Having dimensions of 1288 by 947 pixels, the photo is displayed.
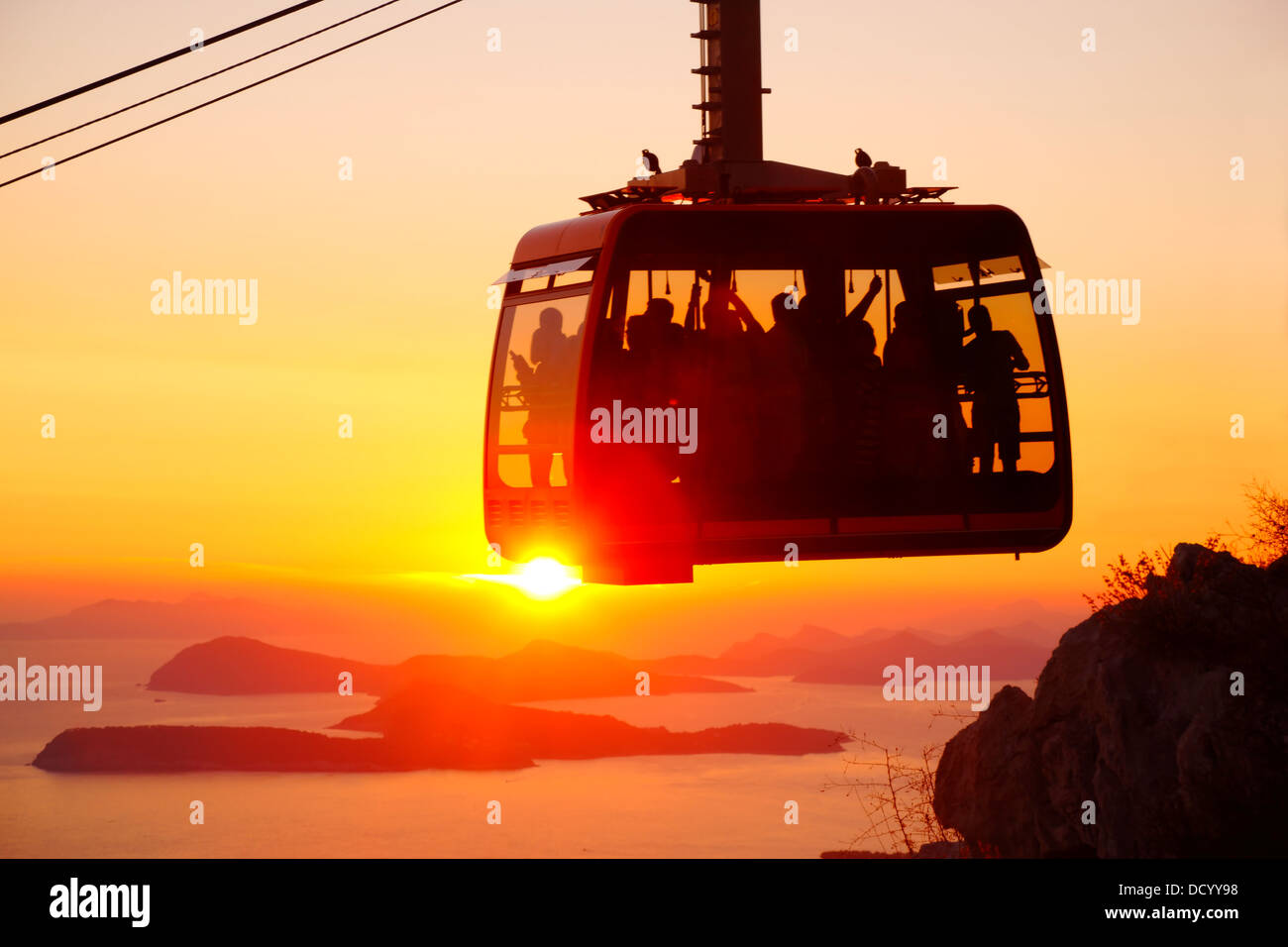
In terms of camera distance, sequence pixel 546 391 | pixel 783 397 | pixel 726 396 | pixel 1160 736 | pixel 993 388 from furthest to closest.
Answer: pixel 1160 736 → pixel 993 388 → pixel 546 391 → pixel 783 397 → pixel 726 396

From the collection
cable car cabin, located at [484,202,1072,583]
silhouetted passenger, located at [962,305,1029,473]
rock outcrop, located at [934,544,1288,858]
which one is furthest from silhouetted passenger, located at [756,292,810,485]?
rock outcrop, located at [934,544,1288,858]

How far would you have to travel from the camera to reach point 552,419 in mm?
11133

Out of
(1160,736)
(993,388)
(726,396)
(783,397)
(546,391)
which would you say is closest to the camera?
(726,396)

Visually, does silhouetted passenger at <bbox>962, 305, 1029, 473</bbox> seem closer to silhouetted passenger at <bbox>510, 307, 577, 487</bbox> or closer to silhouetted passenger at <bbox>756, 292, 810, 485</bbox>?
silhouetted passenger at <bbox>756, 292, 810, 485</bbox>

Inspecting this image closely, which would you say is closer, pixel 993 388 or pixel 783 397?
pixel 783 397

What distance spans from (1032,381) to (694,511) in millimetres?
3355

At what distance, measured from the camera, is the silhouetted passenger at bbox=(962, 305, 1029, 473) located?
1199cm

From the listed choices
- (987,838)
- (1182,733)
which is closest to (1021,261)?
(1182,733)

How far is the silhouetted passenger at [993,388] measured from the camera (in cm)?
1199

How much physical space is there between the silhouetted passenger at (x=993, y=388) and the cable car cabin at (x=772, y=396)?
0.06ft

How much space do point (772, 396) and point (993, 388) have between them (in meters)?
2.17

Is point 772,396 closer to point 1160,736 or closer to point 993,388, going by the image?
point 993,388

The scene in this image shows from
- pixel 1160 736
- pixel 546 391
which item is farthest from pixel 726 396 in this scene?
pixel 1160 736

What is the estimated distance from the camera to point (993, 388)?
12031 millimetres
